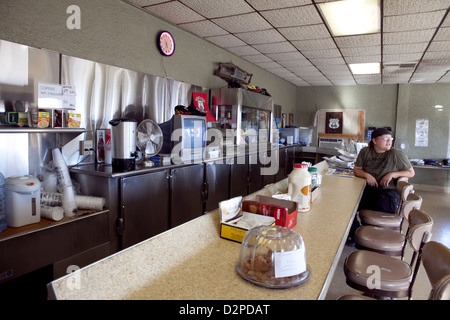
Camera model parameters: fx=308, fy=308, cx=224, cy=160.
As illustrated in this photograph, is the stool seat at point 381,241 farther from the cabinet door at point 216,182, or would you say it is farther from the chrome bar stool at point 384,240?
the cabinet door at point 216,182

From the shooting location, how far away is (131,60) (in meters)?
3.57

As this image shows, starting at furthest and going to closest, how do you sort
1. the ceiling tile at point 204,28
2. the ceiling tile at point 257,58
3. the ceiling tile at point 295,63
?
the ceiling tile at point 295,63 < the ceiling tile at point 257,58 < the ceiling tile at point 204,28

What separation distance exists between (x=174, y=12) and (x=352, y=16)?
83.4 inches

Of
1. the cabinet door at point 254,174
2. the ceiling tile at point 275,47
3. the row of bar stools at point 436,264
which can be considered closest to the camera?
Result: the row of bar stools at point 436,264

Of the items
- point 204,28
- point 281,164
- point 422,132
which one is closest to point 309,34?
point 204,28

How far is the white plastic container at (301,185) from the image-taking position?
2.05 meters

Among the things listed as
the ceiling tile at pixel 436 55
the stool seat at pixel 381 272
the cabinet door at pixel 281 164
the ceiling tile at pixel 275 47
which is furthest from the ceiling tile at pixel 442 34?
the stool seat at pixel 381 272

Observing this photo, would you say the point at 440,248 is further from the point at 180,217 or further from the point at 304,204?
the point at 180,217

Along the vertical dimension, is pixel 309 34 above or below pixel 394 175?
above

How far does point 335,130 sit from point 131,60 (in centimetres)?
701

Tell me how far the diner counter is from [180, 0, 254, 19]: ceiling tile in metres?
2.62

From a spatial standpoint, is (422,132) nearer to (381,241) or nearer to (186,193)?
(381,241)

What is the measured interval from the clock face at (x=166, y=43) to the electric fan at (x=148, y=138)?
126 cm

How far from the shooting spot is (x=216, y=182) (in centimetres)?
415
